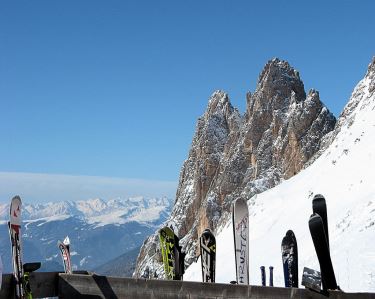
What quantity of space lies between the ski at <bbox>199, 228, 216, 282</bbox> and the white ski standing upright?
69cm

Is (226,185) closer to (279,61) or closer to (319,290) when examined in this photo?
(279,61)

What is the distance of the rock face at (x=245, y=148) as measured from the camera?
66.2 metres

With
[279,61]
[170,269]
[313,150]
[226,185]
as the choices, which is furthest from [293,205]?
[279,61]

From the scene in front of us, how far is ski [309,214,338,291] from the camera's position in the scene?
6887 millimetres

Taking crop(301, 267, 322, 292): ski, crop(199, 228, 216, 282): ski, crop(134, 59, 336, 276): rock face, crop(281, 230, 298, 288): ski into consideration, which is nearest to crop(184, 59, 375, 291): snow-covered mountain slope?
crop(281, 230, 298, 288): ski

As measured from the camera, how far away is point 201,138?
3720 inches

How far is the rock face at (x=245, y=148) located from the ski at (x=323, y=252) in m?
49.6

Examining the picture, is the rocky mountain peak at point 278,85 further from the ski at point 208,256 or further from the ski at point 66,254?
the ski at point 208,256

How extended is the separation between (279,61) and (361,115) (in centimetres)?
4511

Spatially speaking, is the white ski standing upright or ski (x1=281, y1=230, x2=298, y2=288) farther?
ski (x1=281, y1=230, x2=298, y2=288)

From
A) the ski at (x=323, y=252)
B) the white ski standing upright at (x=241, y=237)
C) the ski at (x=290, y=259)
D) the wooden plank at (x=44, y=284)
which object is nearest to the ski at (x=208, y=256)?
the white ski standing upright at (x=241, y=237)

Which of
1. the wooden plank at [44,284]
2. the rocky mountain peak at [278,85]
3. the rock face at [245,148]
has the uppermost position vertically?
the rocky mountain peak at [278,85]

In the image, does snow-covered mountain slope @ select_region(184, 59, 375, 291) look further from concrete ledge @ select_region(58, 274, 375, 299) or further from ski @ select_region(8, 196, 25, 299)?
ski @ select_region(8, 196, 25, 299)

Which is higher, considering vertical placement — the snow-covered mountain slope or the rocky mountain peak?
the rocky mountain peak
